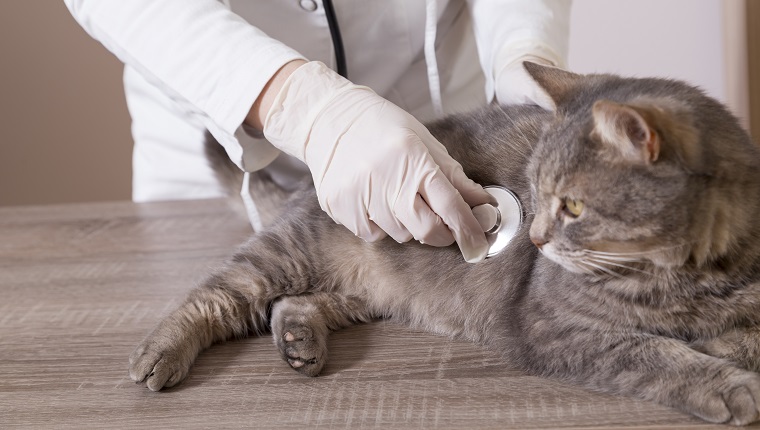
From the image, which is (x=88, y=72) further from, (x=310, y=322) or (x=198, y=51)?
(x=310, y=322)

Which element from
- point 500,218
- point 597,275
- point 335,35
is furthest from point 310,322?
point 335,35

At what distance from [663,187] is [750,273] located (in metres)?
0.19

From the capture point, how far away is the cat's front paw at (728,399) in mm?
896

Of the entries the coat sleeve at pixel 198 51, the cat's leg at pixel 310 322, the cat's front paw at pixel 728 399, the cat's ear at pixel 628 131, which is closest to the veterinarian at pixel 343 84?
the coat sleeve at pixel 198 51

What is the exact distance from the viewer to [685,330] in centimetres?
104

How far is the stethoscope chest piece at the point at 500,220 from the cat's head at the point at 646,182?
0.49 feet

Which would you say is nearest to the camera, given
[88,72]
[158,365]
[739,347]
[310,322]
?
[739,347]

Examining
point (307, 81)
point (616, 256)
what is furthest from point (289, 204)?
point (616, 256)

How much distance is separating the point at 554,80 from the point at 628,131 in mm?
273

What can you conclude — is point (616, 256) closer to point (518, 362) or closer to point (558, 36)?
point (518, 362)

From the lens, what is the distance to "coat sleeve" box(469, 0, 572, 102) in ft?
5.21

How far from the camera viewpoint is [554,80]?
45.6 inches

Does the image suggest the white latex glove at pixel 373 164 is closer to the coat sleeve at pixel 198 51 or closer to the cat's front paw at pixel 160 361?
the coat sleeve at pixel 198 51

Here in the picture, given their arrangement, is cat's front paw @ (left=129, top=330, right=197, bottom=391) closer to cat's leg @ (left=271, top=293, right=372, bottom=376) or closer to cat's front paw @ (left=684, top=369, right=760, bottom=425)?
cat's leg @ (left=271, top=293, right=372, bottom=376)
